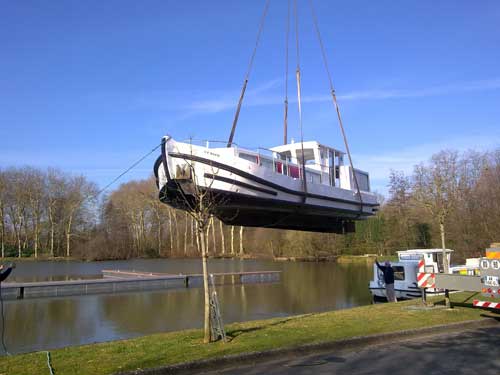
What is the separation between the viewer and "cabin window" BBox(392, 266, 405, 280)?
840 inches

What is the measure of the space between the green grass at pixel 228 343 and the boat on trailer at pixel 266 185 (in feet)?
9.79

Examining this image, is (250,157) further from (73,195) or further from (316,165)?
(73,195)

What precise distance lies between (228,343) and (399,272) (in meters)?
15.4

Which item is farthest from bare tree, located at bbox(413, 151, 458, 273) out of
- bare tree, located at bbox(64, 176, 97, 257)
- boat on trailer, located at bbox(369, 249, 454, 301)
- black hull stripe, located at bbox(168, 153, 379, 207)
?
bare tree, located at bbox(64, 176, 97, 257)

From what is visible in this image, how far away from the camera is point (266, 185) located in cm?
1283

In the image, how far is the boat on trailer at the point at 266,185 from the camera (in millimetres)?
12008

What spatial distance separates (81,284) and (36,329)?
1200cm

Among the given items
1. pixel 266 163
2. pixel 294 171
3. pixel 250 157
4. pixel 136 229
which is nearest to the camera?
pixel 250 157

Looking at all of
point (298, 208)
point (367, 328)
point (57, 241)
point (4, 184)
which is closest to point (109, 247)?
point (57, 241)

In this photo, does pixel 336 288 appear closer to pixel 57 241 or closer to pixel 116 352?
pixel 116 352

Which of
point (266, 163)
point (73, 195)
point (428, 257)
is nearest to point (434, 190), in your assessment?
point (428, 257)

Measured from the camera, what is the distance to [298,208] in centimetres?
1363

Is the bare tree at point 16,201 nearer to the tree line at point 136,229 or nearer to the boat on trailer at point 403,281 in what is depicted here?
the tree line at point 136,229

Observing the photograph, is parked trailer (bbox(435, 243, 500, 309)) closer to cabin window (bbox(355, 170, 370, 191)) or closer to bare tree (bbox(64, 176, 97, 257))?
cabin window (bbox(355, 170, 370, 191))
